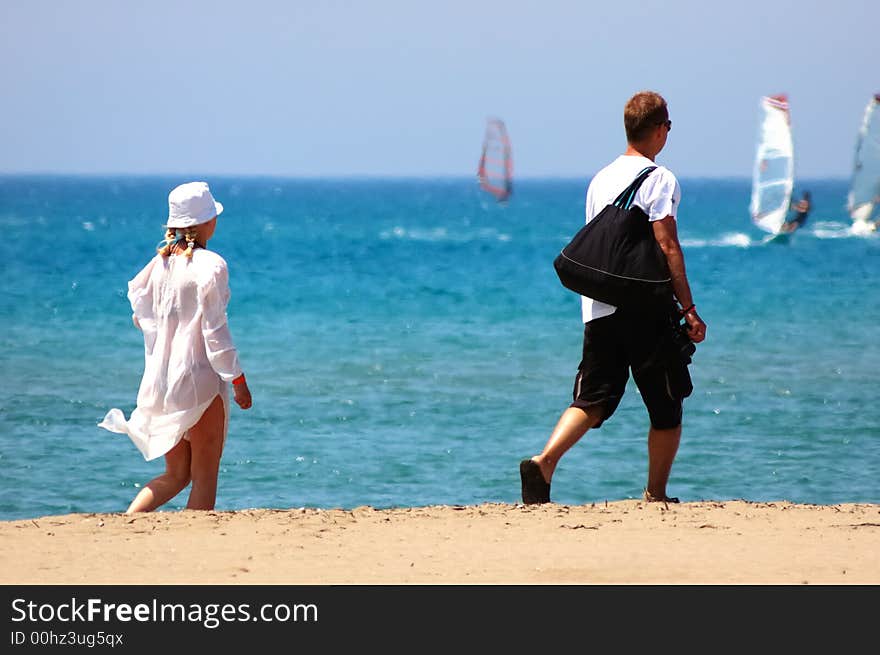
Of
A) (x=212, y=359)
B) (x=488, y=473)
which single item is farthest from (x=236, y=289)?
(x=212, y=359)

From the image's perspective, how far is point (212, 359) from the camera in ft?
17.6

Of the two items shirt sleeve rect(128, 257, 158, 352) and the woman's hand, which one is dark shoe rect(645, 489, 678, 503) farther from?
shirt sleeve rect(128, 257, 158, 352)

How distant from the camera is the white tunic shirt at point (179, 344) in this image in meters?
5.34

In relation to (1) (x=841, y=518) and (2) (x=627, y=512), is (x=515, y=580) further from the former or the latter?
(1) (x=841, y=518)

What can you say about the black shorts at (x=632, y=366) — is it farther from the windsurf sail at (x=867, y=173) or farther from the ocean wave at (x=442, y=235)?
the ocean wave at (x=442, y=235)

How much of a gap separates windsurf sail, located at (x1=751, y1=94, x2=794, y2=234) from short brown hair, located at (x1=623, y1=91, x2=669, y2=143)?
35.1m

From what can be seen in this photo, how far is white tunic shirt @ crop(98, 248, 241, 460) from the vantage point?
5344 mm

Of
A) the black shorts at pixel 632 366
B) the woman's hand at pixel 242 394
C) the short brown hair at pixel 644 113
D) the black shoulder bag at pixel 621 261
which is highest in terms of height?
the short brown hair at pixel 644 113

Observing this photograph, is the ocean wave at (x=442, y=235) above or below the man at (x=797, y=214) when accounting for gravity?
below

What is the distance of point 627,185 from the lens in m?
5.52

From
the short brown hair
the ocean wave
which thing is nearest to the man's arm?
the short brown hair

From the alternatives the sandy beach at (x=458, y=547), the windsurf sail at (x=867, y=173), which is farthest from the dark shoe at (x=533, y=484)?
the windsurf sail at (x=867, y=173)

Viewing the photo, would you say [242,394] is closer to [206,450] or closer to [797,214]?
[206,450]

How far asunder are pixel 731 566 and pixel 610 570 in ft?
1.40
